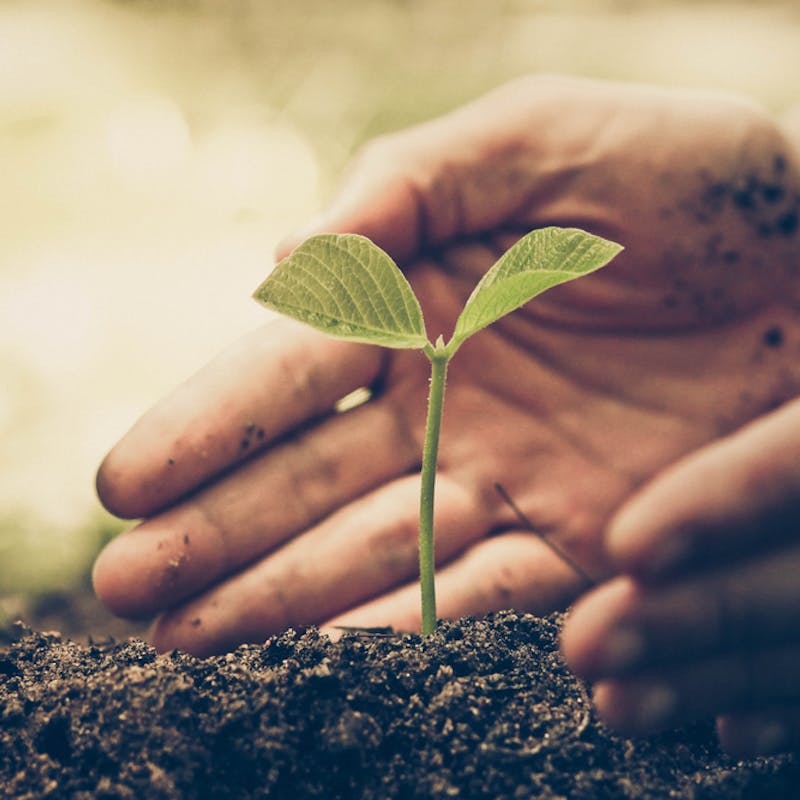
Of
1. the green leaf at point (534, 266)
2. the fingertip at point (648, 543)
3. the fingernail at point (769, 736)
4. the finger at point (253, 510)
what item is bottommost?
the fingernail at point (769, 736)

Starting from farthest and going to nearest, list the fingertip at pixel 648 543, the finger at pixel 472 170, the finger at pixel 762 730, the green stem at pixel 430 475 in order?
the finger at pixel 472 170, the green stem at pixel 430 475, the finger at pixel 762 730, the fingertip at pixel 648 543

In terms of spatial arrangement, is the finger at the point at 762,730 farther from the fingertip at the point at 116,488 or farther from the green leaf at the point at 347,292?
the fingertip at the point at 116,488

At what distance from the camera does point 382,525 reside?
1467 millimetres

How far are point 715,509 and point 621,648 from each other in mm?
161

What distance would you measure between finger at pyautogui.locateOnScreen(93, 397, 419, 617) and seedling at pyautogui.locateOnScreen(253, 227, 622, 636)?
Result: 0.47m

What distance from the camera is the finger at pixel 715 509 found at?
2.63 ft

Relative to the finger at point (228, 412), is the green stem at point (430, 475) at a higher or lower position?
lower

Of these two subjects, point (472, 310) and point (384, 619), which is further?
point (384, 619)

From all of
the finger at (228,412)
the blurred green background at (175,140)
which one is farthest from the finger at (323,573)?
the blurred green background at (175,140)

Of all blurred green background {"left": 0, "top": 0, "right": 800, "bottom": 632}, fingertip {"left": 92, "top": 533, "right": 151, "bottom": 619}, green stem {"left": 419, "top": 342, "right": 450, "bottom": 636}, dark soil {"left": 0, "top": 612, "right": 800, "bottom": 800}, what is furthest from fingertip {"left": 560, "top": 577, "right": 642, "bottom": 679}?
blurred green background {"left": 0, "top": 0, "right": 800, "bottom": 632}

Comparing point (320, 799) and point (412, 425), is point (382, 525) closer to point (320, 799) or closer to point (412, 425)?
point (412, 425)

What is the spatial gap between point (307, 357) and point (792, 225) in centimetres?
87

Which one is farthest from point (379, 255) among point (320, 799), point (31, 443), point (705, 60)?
point (705, 60)

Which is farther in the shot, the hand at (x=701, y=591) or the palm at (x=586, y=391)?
the palm at (x=586, y=391)
